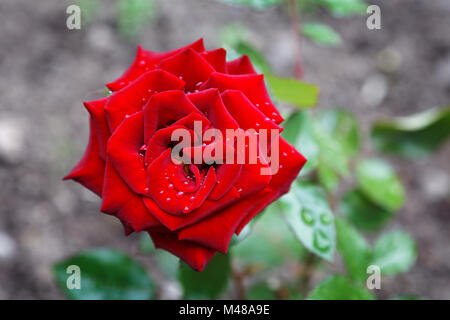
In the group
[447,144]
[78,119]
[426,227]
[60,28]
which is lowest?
[426,227]

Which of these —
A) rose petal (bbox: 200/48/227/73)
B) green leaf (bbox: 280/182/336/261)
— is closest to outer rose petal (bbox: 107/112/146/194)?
rose petal (bbox: 200/48/227/73)

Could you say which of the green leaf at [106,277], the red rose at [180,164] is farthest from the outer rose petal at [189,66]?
the green leaf at [106,277]

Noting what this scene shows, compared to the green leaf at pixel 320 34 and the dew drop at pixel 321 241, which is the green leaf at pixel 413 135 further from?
the dew drop at pixel 321 241

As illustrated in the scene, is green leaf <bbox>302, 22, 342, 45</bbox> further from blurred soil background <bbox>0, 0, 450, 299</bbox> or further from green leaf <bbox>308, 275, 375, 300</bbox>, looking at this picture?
blurred soil background <bbox>0, 0, 450, 299</bbox>

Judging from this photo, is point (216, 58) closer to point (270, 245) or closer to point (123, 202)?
point (123, 202)

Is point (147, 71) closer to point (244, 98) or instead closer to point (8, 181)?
point (244, 98)
